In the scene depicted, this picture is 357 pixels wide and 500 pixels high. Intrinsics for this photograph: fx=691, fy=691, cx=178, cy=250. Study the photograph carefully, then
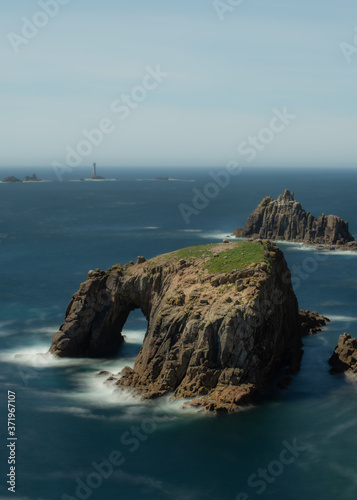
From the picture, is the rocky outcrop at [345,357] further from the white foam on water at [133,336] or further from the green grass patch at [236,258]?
A: the white foam on water at [133,336]

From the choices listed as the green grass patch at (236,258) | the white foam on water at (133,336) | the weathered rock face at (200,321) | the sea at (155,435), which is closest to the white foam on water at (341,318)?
the sea at (155,435)

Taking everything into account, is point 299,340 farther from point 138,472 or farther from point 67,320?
point 138,472

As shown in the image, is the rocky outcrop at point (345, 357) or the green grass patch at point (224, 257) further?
the green grass patch at point (224, 257)

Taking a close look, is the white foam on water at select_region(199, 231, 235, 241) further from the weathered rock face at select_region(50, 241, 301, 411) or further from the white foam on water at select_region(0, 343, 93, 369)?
the white foam on water at select_region(0, 343, 93, 369)

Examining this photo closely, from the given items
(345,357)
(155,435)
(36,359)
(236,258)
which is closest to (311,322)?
(345,357)

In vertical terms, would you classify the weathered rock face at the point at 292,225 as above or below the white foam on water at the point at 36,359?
above

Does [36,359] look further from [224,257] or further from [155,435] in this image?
[155,435]
